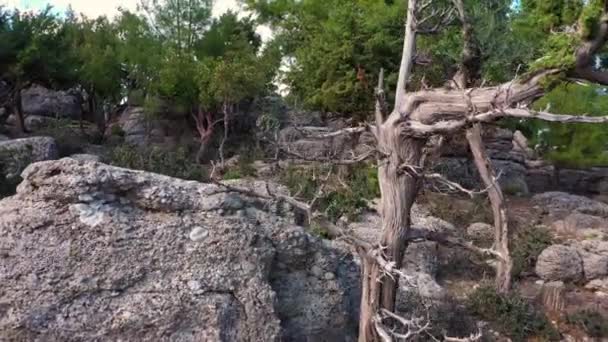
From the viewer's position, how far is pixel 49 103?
20.9 meters

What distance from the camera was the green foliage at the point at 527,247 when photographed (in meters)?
12.0

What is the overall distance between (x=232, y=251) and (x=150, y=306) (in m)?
0.84

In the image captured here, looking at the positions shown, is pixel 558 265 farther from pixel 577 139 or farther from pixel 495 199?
pixel 577 139

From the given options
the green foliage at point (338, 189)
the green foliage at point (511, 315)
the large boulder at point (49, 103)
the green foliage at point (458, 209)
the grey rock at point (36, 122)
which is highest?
the large boulder at point (49, 103)

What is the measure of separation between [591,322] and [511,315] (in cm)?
142

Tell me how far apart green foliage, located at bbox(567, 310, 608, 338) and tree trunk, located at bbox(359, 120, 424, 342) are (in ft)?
18.1

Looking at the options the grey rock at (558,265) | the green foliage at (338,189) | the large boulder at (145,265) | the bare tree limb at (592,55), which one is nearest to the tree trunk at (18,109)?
the green foliage at (338,189)

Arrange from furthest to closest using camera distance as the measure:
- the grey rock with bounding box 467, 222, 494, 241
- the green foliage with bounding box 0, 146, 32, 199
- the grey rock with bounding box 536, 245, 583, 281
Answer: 1. the grey rock with bounding box 467, 222, 494, 241
2. the grey rock with bounding box 536, 245, 583, 281
3. the green foliage with bounding box 0, 146, 32, 199

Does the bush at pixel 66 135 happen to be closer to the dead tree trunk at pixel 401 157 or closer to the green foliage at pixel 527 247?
the green foliage at pixel 527 247

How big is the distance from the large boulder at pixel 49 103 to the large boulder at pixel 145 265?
15.7 metres

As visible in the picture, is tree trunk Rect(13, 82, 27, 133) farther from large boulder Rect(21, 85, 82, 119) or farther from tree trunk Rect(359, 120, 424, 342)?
tree trunk Rect(359, 120, 424, 342)

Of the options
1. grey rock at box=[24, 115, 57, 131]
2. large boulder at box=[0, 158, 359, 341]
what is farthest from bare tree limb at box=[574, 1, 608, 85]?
grey rock at box=[24, 115, 57, 131]

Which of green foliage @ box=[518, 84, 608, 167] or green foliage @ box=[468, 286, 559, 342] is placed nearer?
green foliage @ box=[468, 286, 559, 342]

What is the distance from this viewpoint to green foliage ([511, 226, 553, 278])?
1203cm
